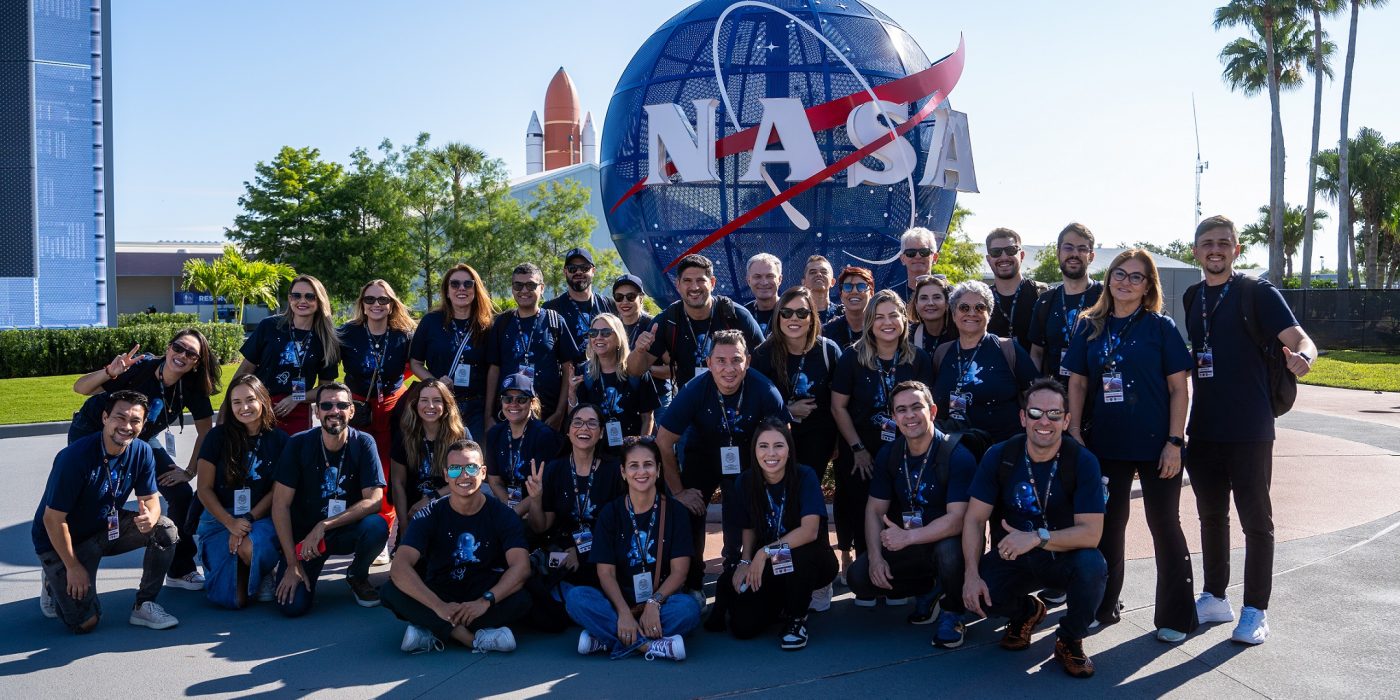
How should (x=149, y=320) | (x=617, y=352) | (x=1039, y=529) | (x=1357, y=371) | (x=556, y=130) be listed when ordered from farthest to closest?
1. (x=556, y=130)
2. (x=149, y=320)
3. (x=1357, y=371)
4. (x=617, y=352)
5. (x=1039, y=529)

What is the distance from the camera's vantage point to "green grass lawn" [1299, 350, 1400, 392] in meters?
17.5

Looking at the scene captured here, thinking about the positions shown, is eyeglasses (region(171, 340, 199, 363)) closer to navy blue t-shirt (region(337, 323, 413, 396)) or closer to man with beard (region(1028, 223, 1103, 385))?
navy blue t-shirt (region(337, 323, 413, 396))

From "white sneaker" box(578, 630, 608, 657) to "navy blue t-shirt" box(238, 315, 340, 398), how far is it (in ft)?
9.24

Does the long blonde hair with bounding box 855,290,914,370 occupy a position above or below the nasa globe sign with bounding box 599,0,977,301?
below

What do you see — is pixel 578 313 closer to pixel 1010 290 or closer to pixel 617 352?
pixel 617 352

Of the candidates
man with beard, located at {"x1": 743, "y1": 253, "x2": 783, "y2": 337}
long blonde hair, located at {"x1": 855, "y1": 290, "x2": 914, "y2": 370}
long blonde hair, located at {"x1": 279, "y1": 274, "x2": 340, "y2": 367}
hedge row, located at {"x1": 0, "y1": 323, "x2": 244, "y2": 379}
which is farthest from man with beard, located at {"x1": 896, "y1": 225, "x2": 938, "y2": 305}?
hedge row, located at {"x1": 0, "y1": 323, "x2": 244, "y2": 379}

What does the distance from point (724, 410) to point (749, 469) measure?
1.43ft

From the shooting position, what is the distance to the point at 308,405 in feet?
21.0

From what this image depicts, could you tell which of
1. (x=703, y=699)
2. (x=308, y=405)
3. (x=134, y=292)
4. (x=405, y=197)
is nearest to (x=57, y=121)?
(x=405, y=197)

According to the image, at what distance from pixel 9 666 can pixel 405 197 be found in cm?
2936

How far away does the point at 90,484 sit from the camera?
4.94 metres

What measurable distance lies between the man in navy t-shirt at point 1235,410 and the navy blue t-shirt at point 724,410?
2093 millimetres

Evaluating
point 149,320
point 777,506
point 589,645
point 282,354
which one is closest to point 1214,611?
point 777,506

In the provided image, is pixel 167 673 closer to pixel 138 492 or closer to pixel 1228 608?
pixel 138 492
